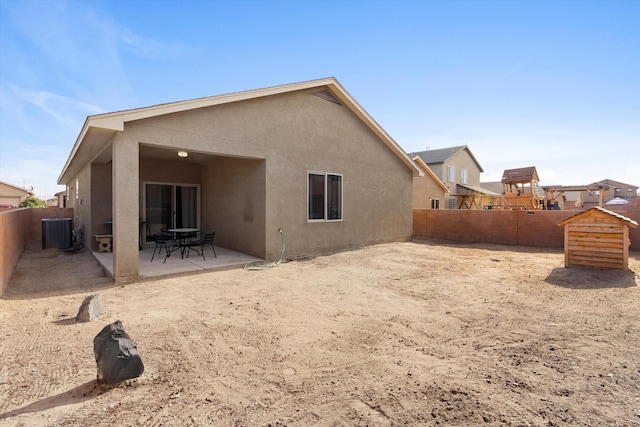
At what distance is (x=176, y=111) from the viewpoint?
6.30 metres

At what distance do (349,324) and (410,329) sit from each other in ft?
2.58

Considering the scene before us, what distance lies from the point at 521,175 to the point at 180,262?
16832 mm

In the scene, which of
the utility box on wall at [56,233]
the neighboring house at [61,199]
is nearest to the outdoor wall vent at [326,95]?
the utility box on wall at [56,233]

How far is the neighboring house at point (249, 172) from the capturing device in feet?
19.9

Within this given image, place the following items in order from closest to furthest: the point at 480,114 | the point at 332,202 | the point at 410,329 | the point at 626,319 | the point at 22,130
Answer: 1. the point at 410,329
2. the point at 626,319
3. the point at 332,202
4. the point at 480,114
5. the point at 22,130

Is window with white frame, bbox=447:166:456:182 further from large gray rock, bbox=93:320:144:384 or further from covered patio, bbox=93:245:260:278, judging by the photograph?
large gray rock, bbox=93:320:144:384

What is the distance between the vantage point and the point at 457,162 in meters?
27.7

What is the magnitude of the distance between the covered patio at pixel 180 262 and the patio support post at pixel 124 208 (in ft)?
1.40

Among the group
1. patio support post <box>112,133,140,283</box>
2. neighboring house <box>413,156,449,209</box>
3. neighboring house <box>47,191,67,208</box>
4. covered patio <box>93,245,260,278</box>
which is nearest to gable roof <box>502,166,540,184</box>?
neighboring house <box>413,156,449,209</box>

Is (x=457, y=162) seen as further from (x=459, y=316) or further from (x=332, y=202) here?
(x=459, y=316)

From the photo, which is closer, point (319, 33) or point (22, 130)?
point (319, 33)

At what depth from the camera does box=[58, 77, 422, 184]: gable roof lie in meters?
5.59

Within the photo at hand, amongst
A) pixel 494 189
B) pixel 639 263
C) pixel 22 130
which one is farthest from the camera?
pixel 494 189

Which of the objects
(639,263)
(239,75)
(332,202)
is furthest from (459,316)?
(239,75)
